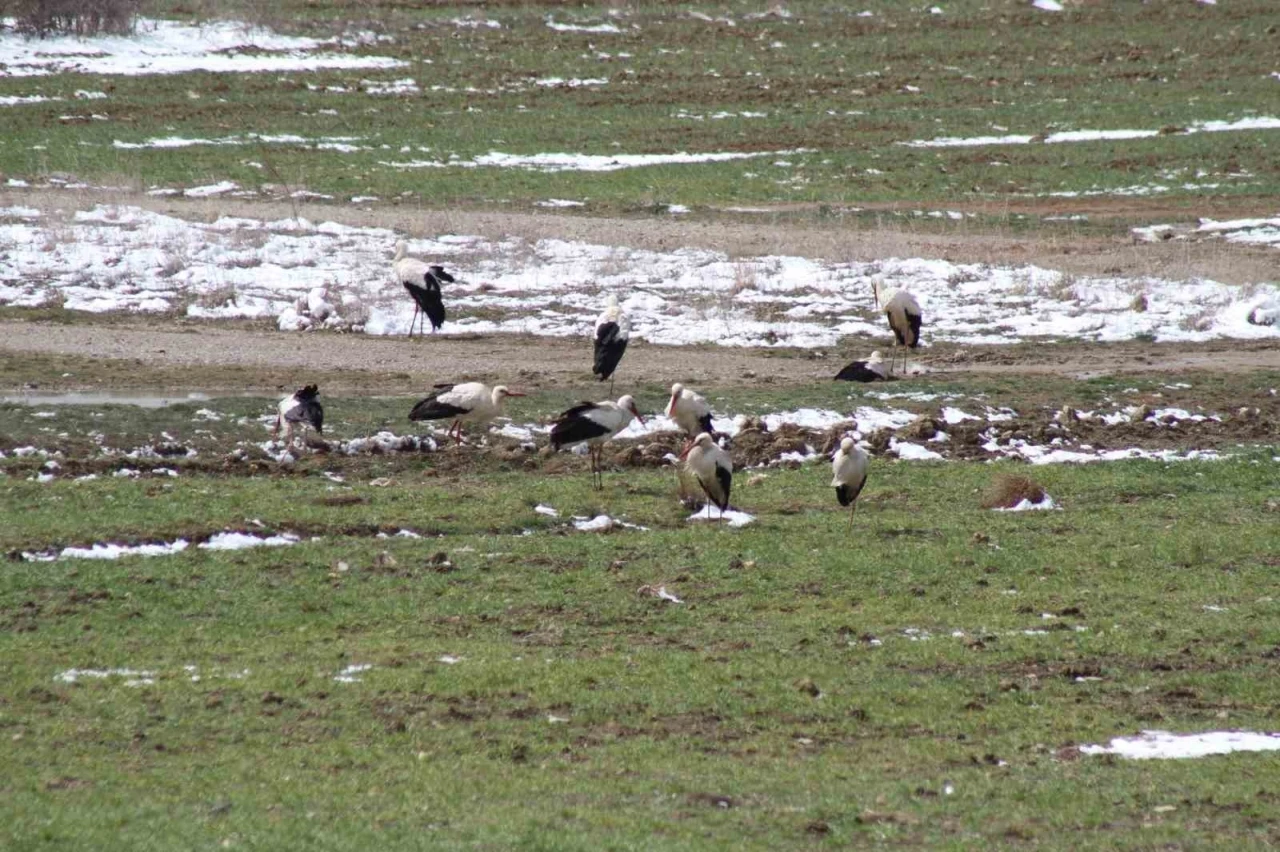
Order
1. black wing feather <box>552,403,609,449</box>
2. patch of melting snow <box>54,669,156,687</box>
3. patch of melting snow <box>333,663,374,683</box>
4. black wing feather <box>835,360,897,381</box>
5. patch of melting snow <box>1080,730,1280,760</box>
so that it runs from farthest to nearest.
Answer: black wing feather <box>835,360,897,381</box>, black wing feather <box>552,403,609,449</box>, patch of melting snow <box>333,663,374,683</box>, patch of melting snow <box>54,669,156,687</box>, patch of melting snow <box>1080,730,1280,760</box>

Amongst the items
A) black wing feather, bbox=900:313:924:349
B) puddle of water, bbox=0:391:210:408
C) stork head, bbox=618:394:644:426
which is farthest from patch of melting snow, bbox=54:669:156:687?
black wing feather, bbox=900:313:924:349

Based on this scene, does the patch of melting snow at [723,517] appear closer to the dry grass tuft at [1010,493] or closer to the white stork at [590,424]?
the white stork at [590,424]

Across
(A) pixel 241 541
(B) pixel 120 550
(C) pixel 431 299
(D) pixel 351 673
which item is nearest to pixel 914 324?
(C) pixel 431 299

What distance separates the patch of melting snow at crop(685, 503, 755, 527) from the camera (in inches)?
548

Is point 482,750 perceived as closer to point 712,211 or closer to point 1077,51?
point 712,211

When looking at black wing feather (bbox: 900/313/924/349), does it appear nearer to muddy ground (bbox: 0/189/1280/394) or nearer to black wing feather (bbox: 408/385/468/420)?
muddy ground (bbox: 0/189/1280/394)

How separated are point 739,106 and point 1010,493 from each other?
111 ft

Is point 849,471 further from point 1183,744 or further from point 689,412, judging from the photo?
point 1183,744

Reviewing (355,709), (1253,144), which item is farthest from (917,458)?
(1253,144)

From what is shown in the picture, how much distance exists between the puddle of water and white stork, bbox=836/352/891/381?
7.49m

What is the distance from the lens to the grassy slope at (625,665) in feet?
24.5

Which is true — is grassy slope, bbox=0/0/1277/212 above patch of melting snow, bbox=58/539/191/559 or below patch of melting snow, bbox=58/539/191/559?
above

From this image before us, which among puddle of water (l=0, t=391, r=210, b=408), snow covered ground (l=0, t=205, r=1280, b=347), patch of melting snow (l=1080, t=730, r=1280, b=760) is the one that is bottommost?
puddle of water (l=0, t=391, r=210, b=408)

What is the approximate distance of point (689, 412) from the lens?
1594 centimetres
